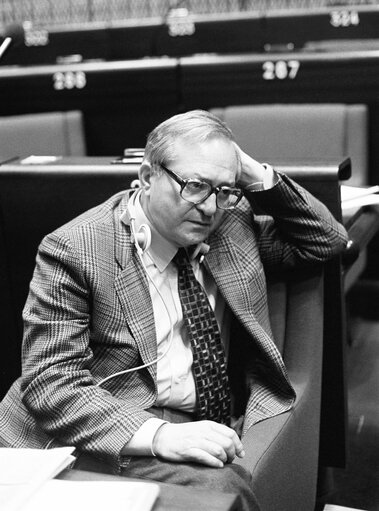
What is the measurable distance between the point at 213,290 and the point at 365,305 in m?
1.95

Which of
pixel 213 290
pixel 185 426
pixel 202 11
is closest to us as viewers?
pixel 185 426

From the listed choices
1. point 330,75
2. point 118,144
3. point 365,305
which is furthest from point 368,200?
point 118,144

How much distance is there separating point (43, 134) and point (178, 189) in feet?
6.74

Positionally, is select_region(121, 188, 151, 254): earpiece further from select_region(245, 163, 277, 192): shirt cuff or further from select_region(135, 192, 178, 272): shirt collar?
select_region(245, 163, 277, 192): shirt cuff

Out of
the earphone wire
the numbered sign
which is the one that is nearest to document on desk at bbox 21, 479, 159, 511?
the earphone wire

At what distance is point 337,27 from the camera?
5.41m

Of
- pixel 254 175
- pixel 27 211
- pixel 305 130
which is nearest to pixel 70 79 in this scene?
pixel 305 130

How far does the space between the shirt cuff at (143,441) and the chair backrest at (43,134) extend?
2.18 m

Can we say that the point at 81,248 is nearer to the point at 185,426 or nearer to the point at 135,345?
the point at 135,345

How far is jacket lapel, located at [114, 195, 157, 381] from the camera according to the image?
155 centimetres

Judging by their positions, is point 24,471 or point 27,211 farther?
point 27,211

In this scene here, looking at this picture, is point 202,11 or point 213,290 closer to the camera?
point 213,290

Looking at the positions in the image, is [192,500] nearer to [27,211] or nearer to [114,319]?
[114,319]

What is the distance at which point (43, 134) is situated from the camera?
11.3 ft
